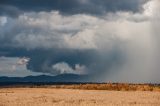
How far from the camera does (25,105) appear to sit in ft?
159

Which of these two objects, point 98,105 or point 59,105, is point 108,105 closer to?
point 98,105

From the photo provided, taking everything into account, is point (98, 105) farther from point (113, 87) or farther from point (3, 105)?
point (113, 87)

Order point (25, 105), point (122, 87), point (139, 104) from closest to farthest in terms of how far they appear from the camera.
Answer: point (25, 105) < point (139, 104) < point (122, 87)

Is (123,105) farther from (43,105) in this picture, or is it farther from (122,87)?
(122,87)

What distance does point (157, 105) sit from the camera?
5100cm

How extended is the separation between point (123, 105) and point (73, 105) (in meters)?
6.73

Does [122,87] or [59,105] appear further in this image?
[122,87]

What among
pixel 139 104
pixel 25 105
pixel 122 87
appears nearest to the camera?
pixel 25 105

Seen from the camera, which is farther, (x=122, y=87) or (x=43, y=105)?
(x=122, y=87)

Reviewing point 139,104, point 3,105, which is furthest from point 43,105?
point 139,104

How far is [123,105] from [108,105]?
6.53 ft

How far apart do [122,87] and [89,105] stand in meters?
61.9

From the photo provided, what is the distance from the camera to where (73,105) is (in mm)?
48500

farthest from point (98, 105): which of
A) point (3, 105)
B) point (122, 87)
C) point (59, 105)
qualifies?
point (122, 87)
